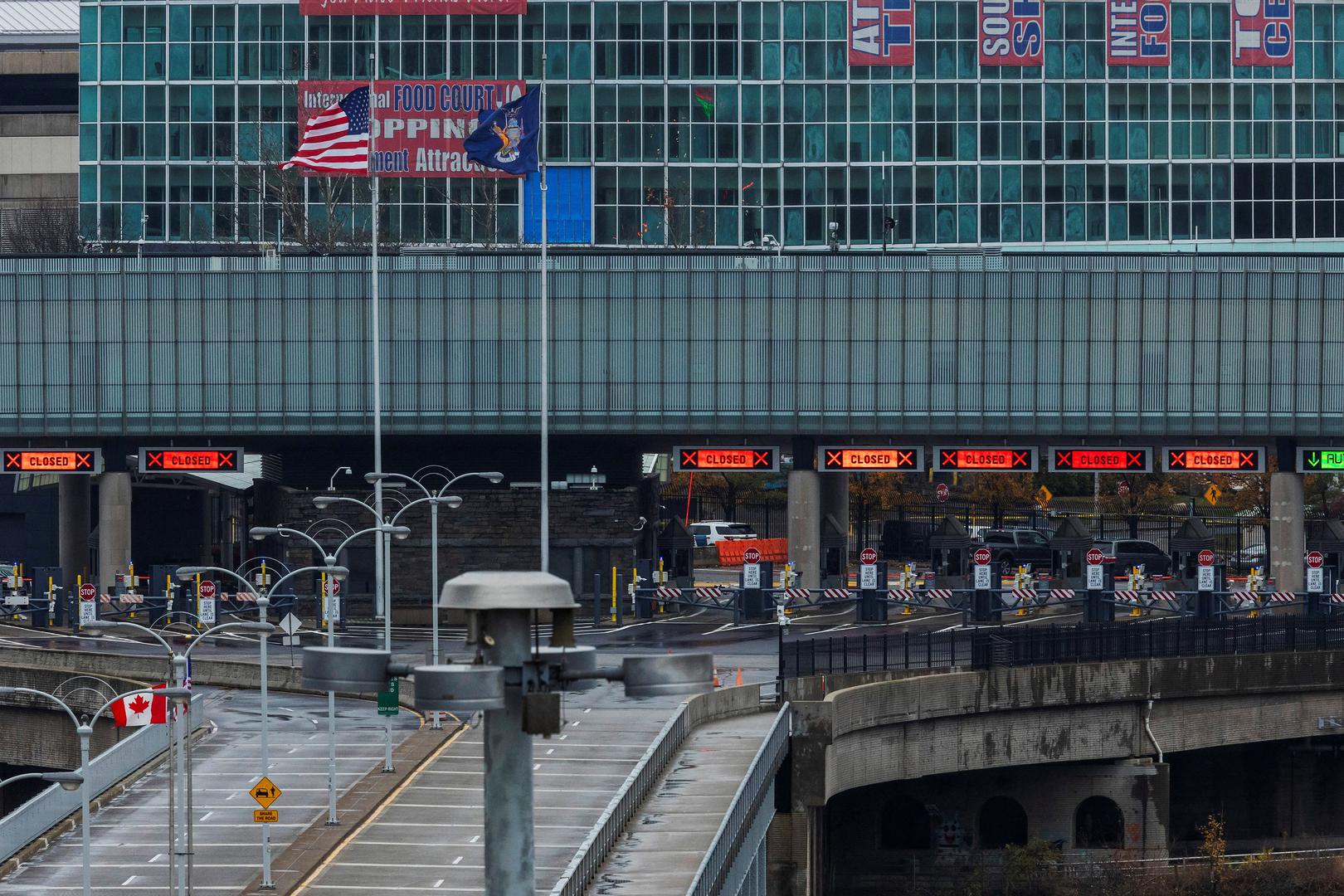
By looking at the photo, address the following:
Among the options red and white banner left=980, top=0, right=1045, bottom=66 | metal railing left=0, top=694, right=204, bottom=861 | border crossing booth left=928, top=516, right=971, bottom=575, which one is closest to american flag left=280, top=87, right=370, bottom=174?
metal railing left=0, top=694, right=204, bottom=861

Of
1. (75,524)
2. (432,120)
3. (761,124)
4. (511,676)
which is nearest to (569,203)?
(432,120)

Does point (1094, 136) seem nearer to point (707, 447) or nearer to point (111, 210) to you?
point (707, 447)

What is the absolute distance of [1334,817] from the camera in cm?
6231

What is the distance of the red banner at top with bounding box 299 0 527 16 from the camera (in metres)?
104

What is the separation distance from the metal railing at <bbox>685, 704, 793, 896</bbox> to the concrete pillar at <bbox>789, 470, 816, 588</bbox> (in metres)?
26.4

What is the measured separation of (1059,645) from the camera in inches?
2260

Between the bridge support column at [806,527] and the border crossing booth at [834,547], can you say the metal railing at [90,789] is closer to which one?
the bridge support column at [806,527]

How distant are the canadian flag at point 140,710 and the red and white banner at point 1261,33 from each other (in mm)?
73174

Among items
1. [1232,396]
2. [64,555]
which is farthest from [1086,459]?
[64,555]

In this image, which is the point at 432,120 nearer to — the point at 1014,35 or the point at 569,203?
the point at 569,203

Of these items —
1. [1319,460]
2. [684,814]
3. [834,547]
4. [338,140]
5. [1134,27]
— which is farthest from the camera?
[1134,27]

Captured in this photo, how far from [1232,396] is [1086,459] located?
20.2 ft

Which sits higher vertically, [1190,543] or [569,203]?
[569,203]

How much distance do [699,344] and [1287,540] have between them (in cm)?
2301
